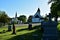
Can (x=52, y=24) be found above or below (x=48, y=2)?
below

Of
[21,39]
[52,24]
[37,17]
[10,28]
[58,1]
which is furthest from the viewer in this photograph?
[37,17]

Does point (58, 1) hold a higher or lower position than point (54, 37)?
higher

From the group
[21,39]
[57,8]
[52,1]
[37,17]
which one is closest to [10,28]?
[21,39]

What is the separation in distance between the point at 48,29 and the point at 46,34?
1.41 ft

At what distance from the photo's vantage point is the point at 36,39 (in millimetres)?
20891

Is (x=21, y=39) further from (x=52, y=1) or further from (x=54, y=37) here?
(x=52, y=1)

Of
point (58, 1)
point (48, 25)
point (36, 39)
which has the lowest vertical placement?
point (36, 39)

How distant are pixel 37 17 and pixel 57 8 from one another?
51.3 metres

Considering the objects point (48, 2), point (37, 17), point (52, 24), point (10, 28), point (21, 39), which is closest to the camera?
point (52, 24)

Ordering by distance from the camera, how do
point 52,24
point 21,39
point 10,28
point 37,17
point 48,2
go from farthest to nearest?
1. point 37,17
2. point 48,2
3. point 10,28
4. point 21,39
5. point 52,24

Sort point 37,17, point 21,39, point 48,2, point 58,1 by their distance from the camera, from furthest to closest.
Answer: point 37,17 → point 48,2 → point 58,1 → point 21,39

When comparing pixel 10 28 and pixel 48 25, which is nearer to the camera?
pixel 48 25

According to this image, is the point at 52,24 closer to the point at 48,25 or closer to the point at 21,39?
the point at 48,25

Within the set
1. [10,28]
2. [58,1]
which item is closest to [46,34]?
[10,28]
